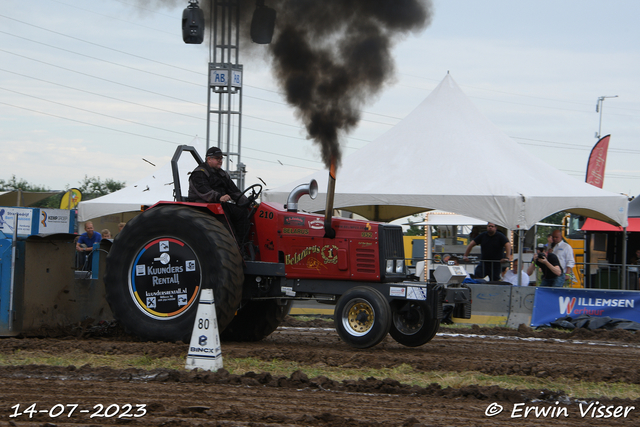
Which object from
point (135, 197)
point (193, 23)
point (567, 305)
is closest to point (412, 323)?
point (567, 305)

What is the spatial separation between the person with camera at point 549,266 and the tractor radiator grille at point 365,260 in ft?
17.9

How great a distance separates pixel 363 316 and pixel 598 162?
14.2m

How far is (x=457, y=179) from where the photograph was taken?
37.2 ft

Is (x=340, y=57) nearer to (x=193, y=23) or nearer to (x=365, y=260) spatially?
(x=365, y=260)

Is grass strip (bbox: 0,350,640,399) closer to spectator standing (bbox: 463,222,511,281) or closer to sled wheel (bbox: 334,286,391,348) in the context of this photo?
sled wheel (bbox: 334,286,391,348)

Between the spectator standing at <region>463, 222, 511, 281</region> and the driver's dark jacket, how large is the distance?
6000 mm

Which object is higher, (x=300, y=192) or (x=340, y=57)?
(x=340, y=57)

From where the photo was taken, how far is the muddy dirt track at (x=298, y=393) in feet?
13.4

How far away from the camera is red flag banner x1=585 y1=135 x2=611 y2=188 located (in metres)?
18.7

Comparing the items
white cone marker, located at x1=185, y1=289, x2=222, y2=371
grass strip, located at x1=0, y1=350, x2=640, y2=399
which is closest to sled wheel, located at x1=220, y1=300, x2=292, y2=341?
grass strip, located at x1=0, y1=350, x2=640, y2=399

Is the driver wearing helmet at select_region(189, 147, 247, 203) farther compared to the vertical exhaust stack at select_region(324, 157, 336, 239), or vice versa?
the driver wearing helmet at select_region(189, 147, 247, 203)

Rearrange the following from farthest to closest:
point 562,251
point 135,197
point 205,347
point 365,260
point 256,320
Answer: point 135,197, point 562,251, point 256,320, point 365,260, point 205,347

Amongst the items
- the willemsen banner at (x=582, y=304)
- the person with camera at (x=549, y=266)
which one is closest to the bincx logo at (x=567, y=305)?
the willemsen banner at (x=582, y=304)

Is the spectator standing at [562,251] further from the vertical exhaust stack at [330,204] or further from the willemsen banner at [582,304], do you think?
the vertical exhaust stack at [330,204]
